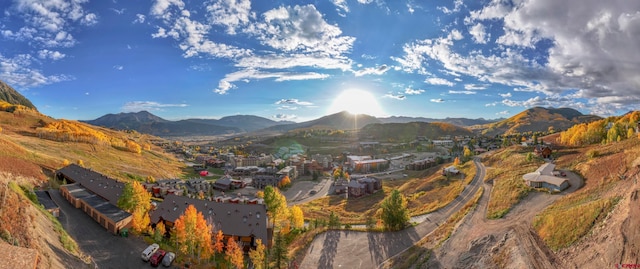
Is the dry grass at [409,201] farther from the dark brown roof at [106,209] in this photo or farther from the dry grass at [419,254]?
the dark brown roof at [106,209]

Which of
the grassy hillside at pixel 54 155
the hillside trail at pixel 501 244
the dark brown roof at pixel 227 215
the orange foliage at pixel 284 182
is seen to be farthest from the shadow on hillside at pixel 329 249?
the orange foliage at pixel 284 182

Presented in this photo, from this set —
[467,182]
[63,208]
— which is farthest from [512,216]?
[63,208]

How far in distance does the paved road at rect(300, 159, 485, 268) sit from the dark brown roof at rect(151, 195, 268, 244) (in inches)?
379

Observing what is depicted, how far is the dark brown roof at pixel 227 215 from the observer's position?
45.3 m

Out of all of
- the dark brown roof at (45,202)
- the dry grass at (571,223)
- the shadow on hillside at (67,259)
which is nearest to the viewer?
the dry grass at (571,223)

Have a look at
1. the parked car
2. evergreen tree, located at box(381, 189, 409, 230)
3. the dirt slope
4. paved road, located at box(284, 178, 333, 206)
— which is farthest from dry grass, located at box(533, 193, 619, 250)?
paved road, located at box(284, 178, 333, 206)

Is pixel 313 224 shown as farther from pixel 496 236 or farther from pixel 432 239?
pixel 496 236

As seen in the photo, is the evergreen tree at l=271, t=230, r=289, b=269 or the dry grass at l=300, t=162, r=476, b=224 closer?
the evergreen tree at l=271, t=230, r=289, b=269

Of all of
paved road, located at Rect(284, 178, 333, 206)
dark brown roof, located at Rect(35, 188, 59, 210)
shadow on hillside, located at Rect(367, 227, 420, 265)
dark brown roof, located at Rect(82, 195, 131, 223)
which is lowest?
paved road, located at Rect(284, 178, 333, 206)

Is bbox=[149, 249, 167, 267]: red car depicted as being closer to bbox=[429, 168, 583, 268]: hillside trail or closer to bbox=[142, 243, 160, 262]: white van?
bbox=[142, 243, 160, 262]: white van

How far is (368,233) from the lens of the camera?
4644 centimetres

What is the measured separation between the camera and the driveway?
34.3 meters

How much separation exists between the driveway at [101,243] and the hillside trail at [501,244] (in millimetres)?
35699

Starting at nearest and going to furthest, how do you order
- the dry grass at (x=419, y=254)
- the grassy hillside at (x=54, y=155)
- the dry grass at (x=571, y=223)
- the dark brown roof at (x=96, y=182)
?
the dry grass at (x=571, y=223), the dry grass at (x=419, y=254), the dark brown roof at (x=96, y=182), the grassy hillside at (x=54, y=155)
